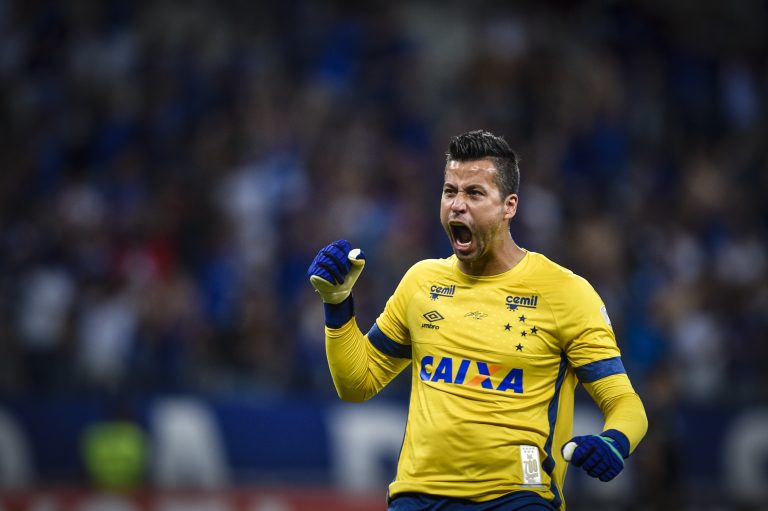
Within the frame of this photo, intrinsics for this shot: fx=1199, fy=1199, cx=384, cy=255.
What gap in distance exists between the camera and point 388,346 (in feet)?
17.7

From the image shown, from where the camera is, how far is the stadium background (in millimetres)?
11750

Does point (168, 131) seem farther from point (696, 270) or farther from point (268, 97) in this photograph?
point (696, 270)

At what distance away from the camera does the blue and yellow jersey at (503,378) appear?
16.0 ft

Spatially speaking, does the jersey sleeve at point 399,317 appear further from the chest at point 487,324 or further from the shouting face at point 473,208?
the shouting face at point 473,208

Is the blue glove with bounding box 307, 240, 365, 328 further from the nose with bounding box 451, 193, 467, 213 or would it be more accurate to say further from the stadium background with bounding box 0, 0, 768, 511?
the stadium background with bounding box 0, 0, 768, 511

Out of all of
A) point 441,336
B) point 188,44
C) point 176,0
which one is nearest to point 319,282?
point 441,336

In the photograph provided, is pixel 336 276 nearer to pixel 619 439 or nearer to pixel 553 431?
pixel 553 431

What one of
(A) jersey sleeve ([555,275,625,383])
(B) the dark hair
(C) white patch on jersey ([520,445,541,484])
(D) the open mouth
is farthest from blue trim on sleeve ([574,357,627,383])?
(B) the dark hair

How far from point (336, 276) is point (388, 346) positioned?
491mm

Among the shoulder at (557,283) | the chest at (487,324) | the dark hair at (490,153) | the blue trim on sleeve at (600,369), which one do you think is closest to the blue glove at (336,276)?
the chest at (487,324)

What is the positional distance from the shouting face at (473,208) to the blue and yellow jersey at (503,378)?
0.19m

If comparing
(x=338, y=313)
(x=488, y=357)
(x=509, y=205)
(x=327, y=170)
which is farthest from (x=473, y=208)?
(x=327, y=170)

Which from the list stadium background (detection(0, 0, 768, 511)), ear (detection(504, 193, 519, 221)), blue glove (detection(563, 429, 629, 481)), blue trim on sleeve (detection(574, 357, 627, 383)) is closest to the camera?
blue glove (detection(563, 429, 629, 481))

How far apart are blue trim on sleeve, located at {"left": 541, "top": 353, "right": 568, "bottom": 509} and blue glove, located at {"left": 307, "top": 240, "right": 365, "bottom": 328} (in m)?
0.95
